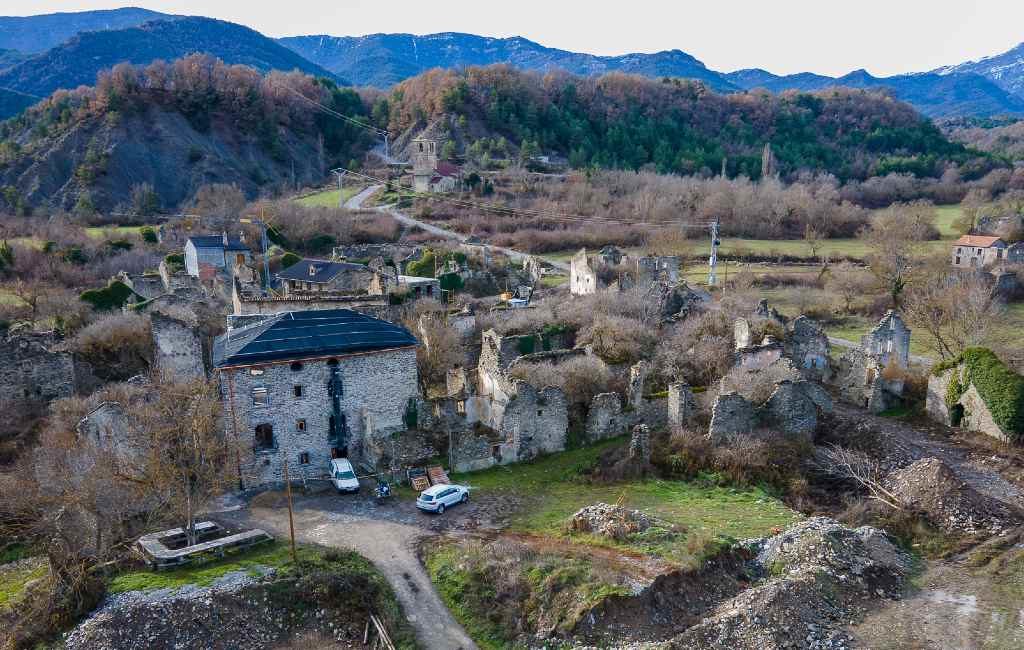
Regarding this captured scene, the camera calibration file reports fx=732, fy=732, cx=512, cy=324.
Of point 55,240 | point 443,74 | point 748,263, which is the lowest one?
point 748,263

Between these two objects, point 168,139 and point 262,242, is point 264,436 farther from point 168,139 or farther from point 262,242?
point 168,139

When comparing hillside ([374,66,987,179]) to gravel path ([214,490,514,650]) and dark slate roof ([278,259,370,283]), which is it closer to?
dark slate roof ([278,259,370,283])

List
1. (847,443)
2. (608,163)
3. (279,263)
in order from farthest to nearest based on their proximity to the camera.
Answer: (608,163) → (279,263) → (847,443)

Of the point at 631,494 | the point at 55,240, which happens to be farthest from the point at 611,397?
the point at 55,240

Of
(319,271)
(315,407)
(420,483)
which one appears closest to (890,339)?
(420,483)

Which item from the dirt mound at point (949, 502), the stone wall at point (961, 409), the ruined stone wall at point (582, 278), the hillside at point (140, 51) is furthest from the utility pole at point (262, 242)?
the hillside at point (140, 51)

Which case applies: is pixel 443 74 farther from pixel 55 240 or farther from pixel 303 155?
pixel 55 240
